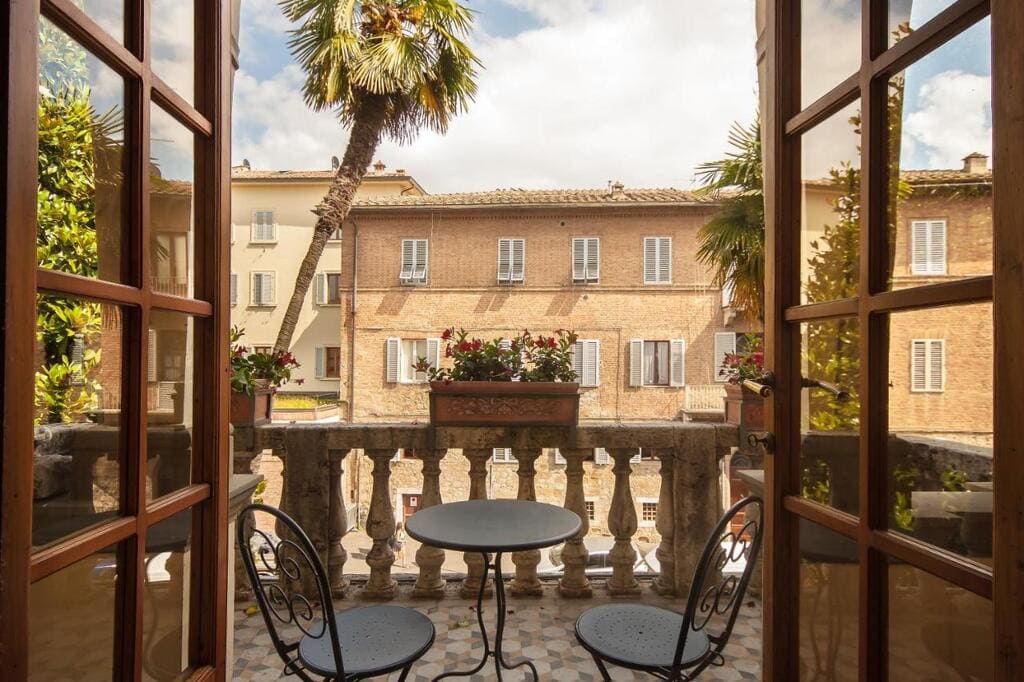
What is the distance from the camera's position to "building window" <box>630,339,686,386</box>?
1473cm

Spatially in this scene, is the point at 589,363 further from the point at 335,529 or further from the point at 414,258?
the point at 335,529

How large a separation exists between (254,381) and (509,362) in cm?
126

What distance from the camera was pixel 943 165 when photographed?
964 millimetres

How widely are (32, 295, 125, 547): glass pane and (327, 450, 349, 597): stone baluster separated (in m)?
1.84

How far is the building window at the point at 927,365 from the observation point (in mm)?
950

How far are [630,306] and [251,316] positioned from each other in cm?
1117

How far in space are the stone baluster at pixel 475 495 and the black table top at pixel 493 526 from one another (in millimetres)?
541

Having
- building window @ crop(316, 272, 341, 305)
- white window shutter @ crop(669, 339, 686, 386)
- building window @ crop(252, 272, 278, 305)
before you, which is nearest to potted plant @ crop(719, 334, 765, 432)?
white window shutter @ crop(669, 339, 686, 386)

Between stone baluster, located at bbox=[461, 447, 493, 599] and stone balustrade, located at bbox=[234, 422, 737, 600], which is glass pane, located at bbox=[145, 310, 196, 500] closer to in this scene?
stone balustrade, located at bbox=[234, 422, 737, 600]

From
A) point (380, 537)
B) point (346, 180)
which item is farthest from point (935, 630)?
point (346, 180)

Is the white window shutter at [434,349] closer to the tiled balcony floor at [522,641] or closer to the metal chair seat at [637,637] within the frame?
the tiled balcony floor at [522,641]

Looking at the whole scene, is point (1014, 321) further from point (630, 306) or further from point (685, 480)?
point (630, 306)

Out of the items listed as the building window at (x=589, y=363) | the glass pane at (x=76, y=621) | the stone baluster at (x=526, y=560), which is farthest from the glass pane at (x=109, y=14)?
the building window at (x=589, y=363)

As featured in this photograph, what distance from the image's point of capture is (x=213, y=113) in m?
1.24
